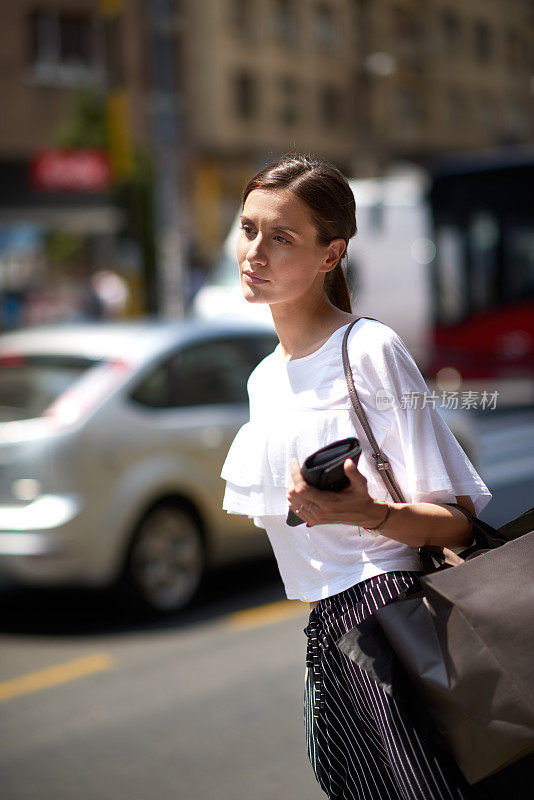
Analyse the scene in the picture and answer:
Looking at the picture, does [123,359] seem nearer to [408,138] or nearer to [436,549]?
[436,549]

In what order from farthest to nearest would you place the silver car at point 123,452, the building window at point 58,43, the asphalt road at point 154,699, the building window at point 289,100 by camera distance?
the building window at point 58,43, the building window at point 289,100, the silver car at point 123,452, the asphalt road at point 154,699

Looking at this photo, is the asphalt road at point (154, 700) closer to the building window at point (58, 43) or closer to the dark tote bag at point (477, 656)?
the dark tote bag at point (477, 656)

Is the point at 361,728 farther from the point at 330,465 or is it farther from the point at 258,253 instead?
the point at 258,253

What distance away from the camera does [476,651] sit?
142 centimetres

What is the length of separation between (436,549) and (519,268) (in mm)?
10959

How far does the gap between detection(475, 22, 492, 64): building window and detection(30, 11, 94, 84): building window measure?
66.9ft

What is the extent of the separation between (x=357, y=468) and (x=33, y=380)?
13.4 ft

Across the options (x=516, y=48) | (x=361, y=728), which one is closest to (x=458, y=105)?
(x=516, y=48)

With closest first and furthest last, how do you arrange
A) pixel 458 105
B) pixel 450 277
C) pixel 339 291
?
pixel 339 291
pixel 458 105
pixel 450 277

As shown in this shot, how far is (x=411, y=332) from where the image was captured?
16.0m

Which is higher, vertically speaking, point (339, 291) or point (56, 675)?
point (339, 291)

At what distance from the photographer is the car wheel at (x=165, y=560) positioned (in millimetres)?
5410

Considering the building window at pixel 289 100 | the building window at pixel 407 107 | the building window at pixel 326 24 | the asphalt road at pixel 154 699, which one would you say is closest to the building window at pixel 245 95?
the building window at pixel 289 100

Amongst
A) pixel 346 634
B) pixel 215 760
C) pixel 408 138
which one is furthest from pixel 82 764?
pixel 408 138
